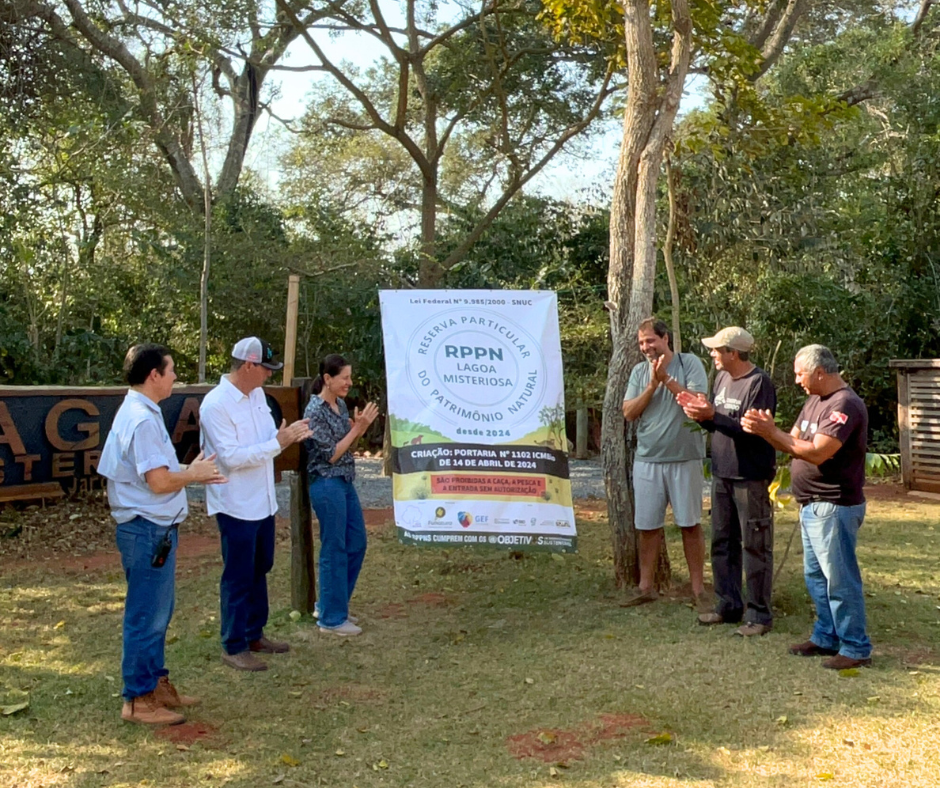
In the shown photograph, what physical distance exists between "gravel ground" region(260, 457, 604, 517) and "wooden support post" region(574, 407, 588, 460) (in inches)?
17.2

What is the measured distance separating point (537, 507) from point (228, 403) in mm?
2021

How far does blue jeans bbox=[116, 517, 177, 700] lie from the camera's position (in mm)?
4199

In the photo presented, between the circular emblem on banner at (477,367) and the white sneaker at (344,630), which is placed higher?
the circular emblem on banner at (477,367)

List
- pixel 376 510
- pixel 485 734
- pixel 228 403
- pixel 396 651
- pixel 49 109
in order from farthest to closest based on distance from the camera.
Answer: pixel 49 109, pixel 376 510, pixel 396 651, pixel 228 403, pixel 485 734

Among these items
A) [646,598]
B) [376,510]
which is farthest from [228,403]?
[376,510]

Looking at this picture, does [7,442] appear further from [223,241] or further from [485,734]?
[223,241]

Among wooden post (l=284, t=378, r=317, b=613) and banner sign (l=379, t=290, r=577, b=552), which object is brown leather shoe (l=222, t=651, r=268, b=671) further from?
banner sign (l=379, t=290, r=577, b=552)

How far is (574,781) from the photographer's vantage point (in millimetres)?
3711

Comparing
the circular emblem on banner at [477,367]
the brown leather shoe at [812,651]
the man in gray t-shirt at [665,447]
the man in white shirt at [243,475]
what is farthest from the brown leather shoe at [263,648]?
the brown leather shoe at [812,651]

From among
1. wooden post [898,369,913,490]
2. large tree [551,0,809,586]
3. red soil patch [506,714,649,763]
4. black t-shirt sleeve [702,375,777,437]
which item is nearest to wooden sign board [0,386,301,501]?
large tree [551,0,809,586]

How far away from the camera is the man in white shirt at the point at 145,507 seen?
415cm

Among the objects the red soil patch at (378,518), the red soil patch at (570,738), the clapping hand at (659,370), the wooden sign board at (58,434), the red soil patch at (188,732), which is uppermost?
the clapping hand at (659,370)

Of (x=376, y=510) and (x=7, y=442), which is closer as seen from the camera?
(x=7, y=442)

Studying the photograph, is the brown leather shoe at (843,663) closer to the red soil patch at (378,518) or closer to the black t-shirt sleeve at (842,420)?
the black t-shirt sleeve at (842,420)
